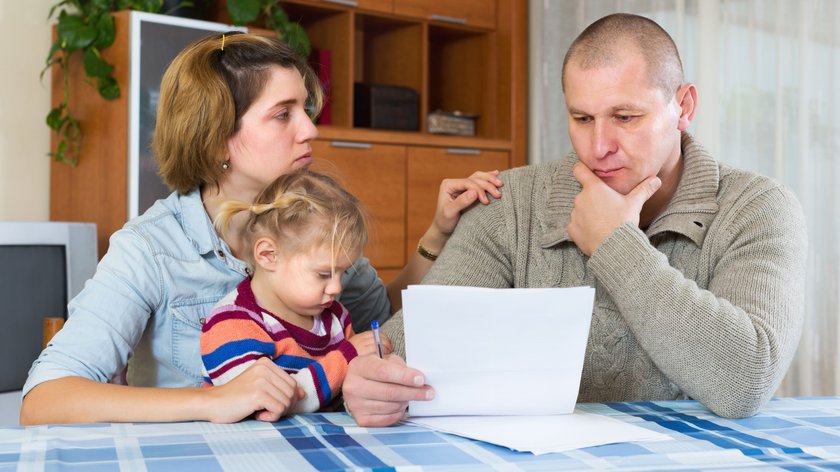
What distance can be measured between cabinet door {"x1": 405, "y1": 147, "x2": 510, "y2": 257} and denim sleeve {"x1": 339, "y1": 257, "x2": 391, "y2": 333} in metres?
1.88

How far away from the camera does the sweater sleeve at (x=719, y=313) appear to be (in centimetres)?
131

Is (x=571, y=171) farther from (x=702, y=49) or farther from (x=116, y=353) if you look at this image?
(x=702, y=49)

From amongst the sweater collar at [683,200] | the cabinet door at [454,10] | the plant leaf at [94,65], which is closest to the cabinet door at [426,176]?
the cabinet door at [454,10]

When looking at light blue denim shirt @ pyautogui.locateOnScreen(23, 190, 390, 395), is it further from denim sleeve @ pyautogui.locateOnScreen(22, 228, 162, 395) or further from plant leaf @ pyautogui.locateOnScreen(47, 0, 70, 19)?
plant leaf @ pyautogui.locateOnScreen(47, 0, 70, 19)

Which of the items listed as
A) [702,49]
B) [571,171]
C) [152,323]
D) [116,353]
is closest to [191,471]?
[116,353]

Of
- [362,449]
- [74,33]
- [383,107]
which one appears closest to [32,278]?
[74,33]

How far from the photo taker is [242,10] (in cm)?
337

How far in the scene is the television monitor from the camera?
262 centimetres

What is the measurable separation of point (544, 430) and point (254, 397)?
371mm

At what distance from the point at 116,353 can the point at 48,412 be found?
0.16 meters

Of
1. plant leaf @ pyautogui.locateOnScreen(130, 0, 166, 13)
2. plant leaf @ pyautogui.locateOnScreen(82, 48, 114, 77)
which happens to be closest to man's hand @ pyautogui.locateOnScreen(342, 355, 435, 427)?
plant leaf @ pyautogui.locateOnScreen(82, 48, 114, 77)

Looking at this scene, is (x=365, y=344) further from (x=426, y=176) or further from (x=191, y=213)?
(x=426, y=176)

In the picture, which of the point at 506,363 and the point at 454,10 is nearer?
the point at 506,363

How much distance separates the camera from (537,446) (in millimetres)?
1082
